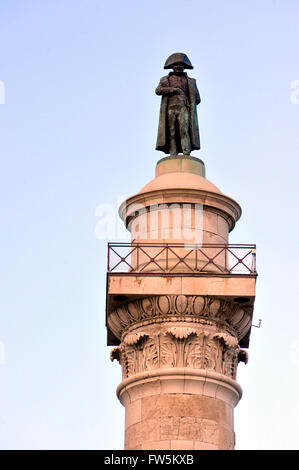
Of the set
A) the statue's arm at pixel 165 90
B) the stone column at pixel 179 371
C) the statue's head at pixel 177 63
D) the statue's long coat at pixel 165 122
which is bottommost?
the stone column at pixel 179 371

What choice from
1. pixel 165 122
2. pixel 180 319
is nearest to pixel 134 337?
pixel 180 319

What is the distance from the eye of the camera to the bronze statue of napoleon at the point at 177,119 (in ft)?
232

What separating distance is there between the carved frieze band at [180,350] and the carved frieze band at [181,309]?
55 cm

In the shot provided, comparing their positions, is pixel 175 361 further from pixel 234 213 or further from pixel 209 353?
pixel 234 213

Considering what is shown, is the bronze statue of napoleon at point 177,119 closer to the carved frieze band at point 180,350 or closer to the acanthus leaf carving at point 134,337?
the acanthus leaf carving at point 134,337

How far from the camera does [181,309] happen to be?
217 ft

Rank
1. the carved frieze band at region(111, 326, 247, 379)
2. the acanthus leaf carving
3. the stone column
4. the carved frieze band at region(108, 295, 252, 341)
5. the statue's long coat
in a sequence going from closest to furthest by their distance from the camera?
1. the stone column
2. the carved frieze band at region(111, 326, 247, 379)
3. the carved frieze band at region(108, 295, 252, 341)
4. the acanthus leaf carving
5. the statue's long coat

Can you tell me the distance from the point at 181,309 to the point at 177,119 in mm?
8120

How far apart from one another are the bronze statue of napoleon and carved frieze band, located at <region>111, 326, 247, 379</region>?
7.87 m

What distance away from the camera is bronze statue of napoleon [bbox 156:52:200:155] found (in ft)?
232

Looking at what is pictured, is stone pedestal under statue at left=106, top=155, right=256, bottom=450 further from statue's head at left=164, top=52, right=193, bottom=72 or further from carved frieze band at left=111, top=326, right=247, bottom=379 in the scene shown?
statue's head at left=164, top=52, right=193, bottom=72

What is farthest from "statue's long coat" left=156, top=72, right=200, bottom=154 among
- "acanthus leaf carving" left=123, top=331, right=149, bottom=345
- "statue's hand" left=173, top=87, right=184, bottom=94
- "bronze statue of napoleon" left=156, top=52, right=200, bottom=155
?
"acanthus leaf carving" left=123, top=331, right=149, bottom=345

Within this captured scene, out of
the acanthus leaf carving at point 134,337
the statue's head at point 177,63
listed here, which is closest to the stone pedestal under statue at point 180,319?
the acanthus leaf carving at point 134,337
